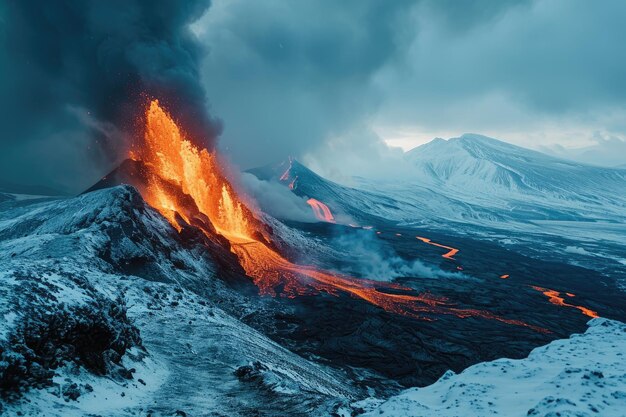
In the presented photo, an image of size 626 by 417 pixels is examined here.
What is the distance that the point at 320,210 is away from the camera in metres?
169

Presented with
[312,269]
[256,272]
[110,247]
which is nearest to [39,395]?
[110,247]

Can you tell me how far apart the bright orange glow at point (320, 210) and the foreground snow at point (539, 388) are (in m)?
143

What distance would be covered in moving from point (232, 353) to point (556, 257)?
130873mm

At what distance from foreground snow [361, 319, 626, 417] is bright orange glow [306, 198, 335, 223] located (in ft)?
468

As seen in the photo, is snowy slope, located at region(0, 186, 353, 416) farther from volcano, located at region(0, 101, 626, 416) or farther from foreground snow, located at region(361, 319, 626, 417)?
foreground snow, located at region(361, 319, 626, 417)

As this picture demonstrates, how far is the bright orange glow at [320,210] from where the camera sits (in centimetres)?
15852

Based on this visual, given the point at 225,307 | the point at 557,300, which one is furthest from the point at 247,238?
Result: the point at 557,300

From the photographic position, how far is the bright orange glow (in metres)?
159

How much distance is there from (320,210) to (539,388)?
524 ft

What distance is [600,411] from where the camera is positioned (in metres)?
7.57

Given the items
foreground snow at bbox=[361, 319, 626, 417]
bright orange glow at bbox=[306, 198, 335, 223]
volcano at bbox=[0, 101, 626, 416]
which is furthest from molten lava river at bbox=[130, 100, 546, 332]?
bright orange glow at bbox=[306, 198, 335, 223]

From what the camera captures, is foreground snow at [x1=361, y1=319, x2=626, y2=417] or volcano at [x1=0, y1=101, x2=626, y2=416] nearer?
foreground snow at [x1=361, y1=319, x2=626, y2=417]

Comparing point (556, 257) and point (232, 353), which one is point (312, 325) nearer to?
point (232, 353)

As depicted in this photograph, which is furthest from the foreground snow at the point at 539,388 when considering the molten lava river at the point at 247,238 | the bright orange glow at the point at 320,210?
the bright orange glow at the point at 320,210
